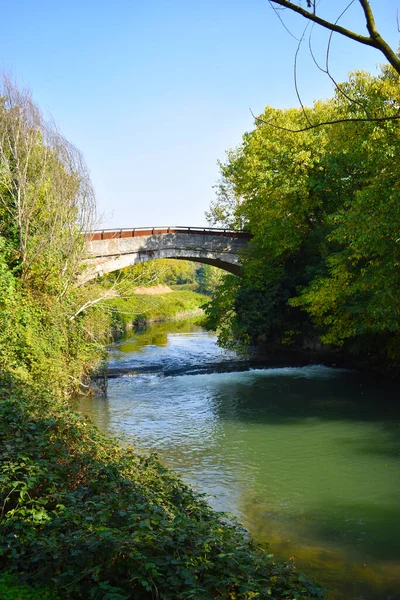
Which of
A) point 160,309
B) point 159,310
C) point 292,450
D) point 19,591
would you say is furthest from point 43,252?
point 159,310

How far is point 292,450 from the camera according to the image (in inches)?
461

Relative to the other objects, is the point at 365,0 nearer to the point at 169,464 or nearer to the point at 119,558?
the point at 119,558

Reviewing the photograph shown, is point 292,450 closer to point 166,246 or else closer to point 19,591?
point 19,591

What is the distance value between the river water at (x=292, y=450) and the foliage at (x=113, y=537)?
1435mm

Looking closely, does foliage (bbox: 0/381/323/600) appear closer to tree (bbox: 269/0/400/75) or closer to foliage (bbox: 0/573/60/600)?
foliage (bbox: 0/573/60/600)

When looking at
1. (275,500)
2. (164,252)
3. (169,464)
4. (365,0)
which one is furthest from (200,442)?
(164,252)

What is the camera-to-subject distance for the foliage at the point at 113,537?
4.40 m

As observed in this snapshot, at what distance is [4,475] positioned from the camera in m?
5.87

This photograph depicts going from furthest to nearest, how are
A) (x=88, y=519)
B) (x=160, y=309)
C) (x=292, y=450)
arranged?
(x=160, y=309) → (x=292, y=450) → (x=88, y=519)

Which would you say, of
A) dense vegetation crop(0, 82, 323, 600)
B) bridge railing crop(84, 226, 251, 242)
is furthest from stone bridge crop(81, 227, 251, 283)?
dense vegetation crop(0, 82, 323, 600)

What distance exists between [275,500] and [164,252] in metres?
19.7

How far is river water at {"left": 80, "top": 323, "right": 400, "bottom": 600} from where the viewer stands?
717cm

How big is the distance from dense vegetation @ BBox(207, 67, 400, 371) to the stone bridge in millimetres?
1683

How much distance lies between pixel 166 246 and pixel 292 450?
17.3m
